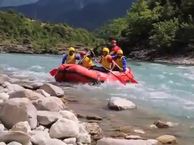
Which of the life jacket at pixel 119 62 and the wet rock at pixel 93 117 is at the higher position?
the life jacket at pixel 119 62

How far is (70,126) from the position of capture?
32.6 feet

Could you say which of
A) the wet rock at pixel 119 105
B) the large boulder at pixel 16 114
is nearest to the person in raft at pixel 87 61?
the wet rock at pixel 119 105

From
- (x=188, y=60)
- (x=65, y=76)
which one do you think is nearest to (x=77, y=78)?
(x=65, y=76)

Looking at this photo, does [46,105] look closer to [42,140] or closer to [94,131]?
[94,131]

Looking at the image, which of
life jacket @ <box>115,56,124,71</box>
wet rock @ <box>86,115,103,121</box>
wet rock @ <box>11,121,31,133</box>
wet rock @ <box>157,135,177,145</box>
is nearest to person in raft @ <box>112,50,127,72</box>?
life jacket @ <box>115,56,124,71</box>

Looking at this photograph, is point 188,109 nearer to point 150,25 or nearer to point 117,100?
point 117,100

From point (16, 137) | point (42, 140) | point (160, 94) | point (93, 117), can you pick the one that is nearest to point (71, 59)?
point (160, 94)

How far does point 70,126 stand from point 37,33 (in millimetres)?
120306

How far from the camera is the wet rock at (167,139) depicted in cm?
1061

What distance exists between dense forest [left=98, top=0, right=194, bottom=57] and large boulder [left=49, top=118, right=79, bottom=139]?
125ft

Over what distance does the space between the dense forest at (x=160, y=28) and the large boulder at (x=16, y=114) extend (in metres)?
38.3

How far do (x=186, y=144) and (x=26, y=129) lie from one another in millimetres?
3527

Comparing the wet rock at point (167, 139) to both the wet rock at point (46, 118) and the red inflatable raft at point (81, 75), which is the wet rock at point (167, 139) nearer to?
the wet rock at point (46, 118)

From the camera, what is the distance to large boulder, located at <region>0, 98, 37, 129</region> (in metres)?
10.0
